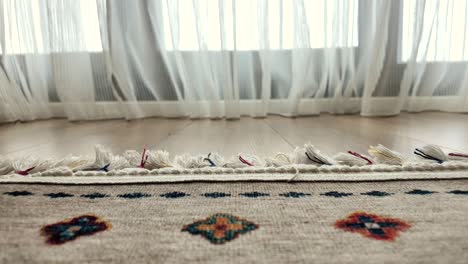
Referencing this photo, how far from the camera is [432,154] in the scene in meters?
0.69

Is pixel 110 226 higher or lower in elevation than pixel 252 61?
lower

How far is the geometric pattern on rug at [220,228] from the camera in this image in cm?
41

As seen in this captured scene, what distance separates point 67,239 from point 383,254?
12.7 inches

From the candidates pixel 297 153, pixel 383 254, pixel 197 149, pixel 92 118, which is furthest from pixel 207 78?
pixel 383 254

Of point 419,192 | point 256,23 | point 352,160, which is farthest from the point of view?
point 256,23

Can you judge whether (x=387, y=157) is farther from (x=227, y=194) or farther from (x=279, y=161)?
(x=227, y=194)

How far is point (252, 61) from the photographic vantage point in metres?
1.60

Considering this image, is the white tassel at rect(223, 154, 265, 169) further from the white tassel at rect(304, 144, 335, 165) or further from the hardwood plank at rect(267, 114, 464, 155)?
the hardwood plank at rect(267, 114, 464, 155)

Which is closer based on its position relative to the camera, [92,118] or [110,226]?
[110,226]

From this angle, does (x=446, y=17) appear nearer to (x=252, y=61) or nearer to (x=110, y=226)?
(x=252, y=61)

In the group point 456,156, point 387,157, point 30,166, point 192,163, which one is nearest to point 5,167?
point 30,166

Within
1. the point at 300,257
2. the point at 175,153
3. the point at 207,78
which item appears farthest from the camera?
the point at 207,78

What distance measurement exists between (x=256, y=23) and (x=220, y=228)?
127 cm

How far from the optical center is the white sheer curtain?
1541 millimetres
